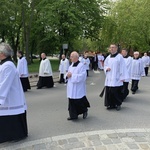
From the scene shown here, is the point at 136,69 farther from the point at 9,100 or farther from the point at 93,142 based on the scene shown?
the point at 9,100

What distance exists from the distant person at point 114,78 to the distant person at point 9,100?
11.6ft

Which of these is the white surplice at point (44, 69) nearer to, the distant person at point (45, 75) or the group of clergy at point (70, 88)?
the distant person at point (45, 75)

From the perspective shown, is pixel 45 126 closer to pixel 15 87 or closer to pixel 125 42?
pixel 15 87

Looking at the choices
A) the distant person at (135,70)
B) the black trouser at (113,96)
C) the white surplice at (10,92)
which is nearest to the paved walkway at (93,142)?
the white surplice at (10,92)

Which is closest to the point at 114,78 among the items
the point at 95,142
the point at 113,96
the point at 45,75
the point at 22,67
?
the point at 113,96

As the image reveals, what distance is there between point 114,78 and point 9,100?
381 centimetres

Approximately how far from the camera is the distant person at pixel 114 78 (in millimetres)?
8008

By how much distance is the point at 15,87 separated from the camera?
16.6 feet

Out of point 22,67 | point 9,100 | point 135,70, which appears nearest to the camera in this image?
point 9,100

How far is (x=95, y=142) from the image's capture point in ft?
16.8

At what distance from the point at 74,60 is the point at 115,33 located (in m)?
35.3

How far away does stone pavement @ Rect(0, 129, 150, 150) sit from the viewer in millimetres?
4883

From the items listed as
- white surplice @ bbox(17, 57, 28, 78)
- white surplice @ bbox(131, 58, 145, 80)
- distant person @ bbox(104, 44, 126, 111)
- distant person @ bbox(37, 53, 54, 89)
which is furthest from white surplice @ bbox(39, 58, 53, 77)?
distant person @ bbox(104, 44, 126, 111)

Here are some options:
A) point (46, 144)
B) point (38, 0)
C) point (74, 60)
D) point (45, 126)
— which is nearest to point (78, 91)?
point (74, 60)
